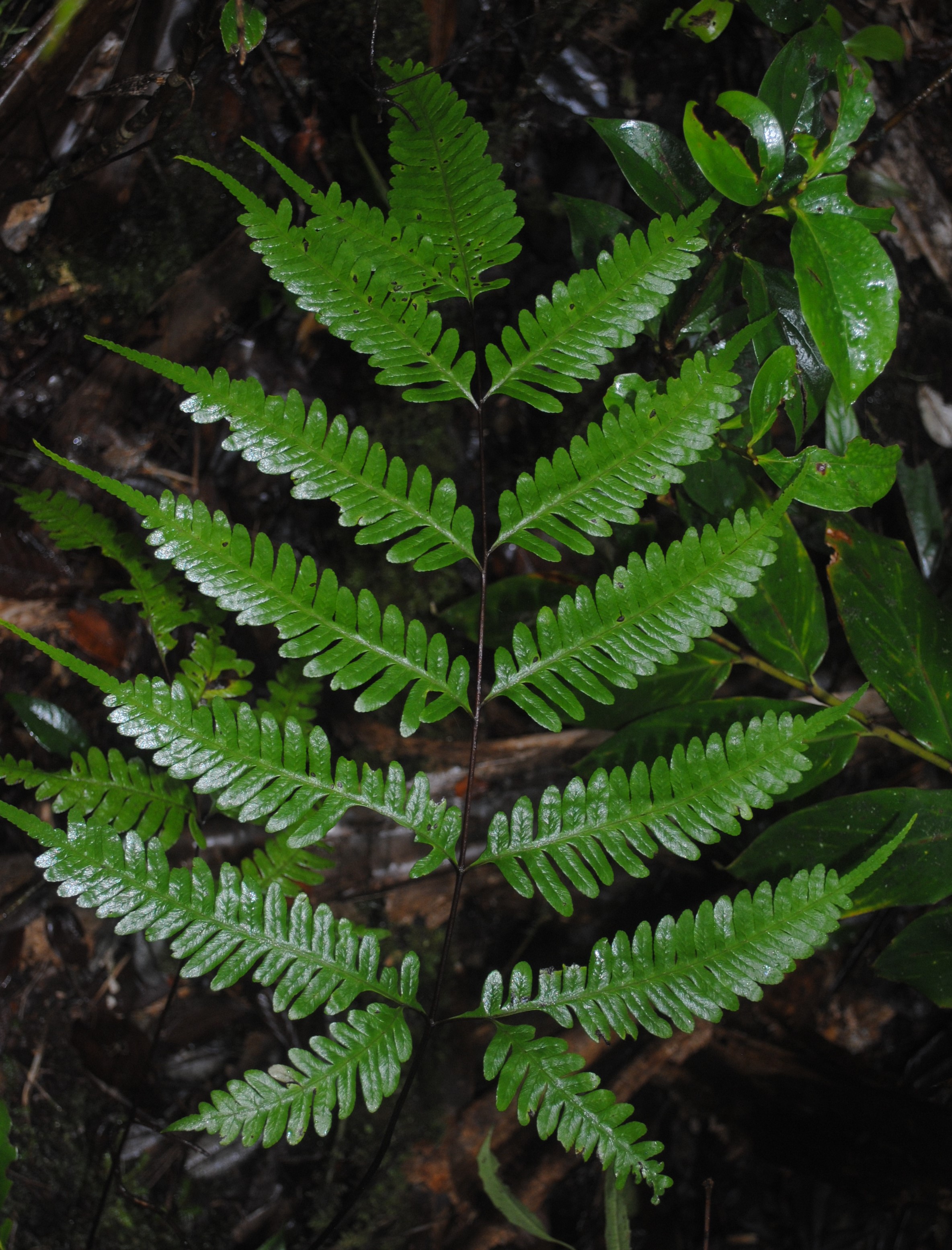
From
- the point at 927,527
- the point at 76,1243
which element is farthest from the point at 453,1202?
the point at 927,527

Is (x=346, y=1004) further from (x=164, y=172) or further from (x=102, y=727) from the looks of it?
(x=164, y=172)

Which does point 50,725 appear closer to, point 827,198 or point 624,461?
point 624,461

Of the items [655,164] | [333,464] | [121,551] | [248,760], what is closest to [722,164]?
[655,164]

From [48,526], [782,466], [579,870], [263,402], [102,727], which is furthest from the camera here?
[102,727]

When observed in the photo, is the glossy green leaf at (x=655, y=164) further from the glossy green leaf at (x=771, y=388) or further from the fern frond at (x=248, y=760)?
the fern frond at (x=248, y=760)

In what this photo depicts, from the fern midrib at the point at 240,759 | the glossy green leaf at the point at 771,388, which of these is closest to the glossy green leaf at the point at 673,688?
the glossy green leaf at the point at 771,388

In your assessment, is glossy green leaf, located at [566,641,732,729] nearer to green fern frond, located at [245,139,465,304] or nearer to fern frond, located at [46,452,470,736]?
fern frond, located at [46,452,470,736]

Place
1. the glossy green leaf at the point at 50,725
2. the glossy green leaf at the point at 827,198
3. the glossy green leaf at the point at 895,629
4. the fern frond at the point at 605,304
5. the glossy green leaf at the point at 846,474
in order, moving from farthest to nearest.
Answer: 1. the glossy green leaf at the point at 50,725
2. the glossy green leaf at the point at 895,629
3. the glossy green leaf at the point at 846,474
4. the glossy green leaf at the point at 827,198
5. the fern frond at the point at 605,304
